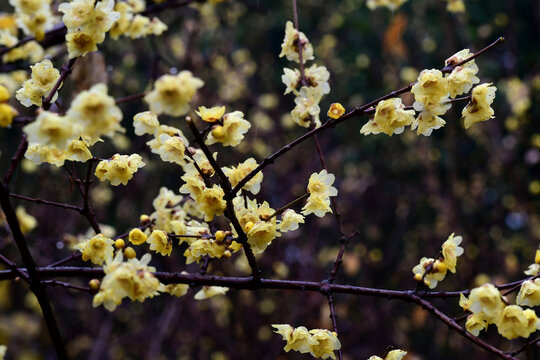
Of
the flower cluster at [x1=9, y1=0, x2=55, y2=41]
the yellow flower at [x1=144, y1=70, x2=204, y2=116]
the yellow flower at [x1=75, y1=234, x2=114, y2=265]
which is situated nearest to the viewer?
the yellow flower at [x1=144, y1=70, x2=204, y2=116]

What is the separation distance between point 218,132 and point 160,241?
16.1 inches

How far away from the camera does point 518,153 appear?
4.11 meters

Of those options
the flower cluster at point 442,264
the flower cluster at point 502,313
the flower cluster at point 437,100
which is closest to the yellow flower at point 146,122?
the flower cluster at point 437,100

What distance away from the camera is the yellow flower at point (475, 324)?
1.11 meters

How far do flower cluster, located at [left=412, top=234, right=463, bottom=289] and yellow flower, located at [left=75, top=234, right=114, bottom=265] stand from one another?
30.8 inches

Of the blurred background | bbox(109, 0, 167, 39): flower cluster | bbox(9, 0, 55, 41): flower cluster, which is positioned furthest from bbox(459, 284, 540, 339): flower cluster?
the blurred background

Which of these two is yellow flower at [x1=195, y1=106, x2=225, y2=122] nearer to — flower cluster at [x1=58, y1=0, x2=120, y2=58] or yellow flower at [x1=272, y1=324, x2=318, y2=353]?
flower cluster at [x1=58, y1=0, x2=120, y2=58]

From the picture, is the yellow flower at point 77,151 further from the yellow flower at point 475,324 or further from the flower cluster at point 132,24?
the yellow flower at point 475,324

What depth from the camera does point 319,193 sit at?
121 centimetres

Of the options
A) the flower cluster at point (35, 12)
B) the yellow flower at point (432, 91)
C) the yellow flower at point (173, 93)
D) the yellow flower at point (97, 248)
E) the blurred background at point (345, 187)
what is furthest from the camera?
the blurred background at point (345, 187)

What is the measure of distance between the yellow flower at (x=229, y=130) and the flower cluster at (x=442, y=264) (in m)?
0.57

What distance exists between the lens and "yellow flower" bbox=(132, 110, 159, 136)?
1.28 m

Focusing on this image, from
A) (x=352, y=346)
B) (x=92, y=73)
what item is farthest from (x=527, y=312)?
(x=352, y=346)

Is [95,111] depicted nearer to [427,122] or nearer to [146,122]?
[146,122]
